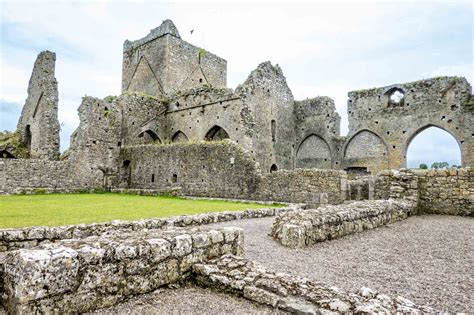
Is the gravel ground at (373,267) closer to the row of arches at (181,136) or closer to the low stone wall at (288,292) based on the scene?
the low stone wall at (288,292)

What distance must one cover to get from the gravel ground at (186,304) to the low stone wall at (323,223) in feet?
8.09

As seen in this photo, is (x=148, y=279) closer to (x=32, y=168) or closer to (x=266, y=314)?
(x=266, y=314)

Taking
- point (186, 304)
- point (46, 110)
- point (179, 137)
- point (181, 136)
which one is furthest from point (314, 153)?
point (186, 304)

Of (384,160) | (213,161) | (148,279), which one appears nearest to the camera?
(148,279)

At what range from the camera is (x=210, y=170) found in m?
16.9

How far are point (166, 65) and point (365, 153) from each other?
17770 millimetres

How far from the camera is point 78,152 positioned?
19.5 meters

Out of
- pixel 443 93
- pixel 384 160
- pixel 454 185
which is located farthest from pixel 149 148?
pixel 443 93

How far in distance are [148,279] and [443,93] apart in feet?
83.7

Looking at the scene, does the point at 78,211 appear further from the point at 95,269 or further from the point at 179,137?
the point at 179,137

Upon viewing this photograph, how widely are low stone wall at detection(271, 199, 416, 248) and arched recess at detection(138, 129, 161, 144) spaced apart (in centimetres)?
1934

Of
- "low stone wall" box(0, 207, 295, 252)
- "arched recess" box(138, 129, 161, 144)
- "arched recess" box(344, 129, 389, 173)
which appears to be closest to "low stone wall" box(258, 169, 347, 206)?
"low stone wall" box(0, 207, 295, 252)

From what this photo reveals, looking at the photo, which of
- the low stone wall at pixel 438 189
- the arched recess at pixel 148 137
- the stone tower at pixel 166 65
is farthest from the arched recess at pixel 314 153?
the low stone wall at pixel 438 189

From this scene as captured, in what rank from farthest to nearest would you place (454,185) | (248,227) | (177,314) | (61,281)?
(454,185), (248,227), (177,314), (61,281)
